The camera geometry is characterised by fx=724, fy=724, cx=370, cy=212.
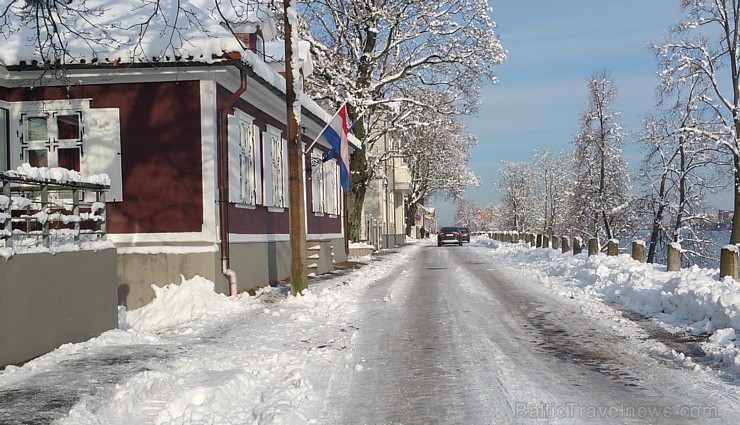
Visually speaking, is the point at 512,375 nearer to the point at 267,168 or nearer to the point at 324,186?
the point at 267,168

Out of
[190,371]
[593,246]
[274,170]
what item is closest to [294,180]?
[274,170]

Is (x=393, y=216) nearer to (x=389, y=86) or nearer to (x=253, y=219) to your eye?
(x=389, y=86)

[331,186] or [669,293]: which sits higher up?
[331,186]

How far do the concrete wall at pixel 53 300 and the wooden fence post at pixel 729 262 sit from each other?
10.6 m

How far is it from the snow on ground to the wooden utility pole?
0.52 meters

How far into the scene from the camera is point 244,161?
1656 cm

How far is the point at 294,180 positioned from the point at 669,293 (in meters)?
6.97

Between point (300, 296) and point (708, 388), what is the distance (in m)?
8.36

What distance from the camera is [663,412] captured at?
5.95m

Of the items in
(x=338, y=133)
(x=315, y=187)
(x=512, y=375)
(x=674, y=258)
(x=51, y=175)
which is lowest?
(x=512, y=375)

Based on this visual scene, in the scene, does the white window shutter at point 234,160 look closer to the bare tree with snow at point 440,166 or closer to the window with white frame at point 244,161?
the window with white frame at point 244,161

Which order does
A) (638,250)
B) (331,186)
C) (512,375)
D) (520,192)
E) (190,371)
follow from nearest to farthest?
(512,375), (190,371), (638,250), (331,186), (520,192)

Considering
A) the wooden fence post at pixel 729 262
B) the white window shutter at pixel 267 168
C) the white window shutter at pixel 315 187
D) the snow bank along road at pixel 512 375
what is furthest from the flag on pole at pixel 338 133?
the wooden fence post at pixel 729 262

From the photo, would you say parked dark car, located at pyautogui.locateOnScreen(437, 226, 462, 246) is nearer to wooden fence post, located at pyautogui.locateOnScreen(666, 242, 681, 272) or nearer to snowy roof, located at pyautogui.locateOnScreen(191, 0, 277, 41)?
snowy roof, located at pyautogui.locateOnScreen(191, 0, 277, 41)
